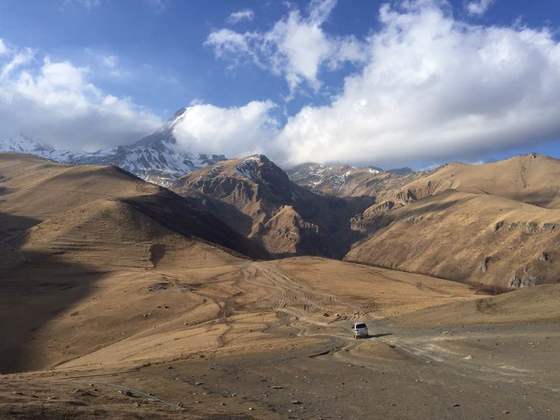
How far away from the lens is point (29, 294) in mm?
90312

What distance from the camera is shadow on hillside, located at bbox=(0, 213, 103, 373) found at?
205ft

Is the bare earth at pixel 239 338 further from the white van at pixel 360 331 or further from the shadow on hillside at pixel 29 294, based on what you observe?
the white van at pixel 360 331

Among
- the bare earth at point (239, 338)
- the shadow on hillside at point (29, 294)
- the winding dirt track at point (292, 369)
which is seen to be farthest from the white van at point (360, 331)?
the shadow on hillside at point (29, 294)

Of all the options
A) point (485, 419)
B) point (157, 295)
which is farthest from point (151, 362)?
point (157, 295)

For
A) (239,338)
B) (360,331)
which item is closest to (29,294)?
(239,338)

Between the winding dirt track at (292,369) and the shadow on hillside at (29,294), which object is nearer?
the winding dirt track at (292,369)

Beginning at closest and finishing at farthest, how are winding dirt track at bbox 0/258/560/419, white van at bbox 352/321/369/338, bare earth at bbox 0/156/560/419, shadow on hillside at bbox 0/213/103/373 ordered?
winding dirt track at bbox 0/258/560/419, bare earth at bbox 0/156/560/419, white van at bbox 352/321/369/338, shadow on hillside at bbox 0/213/103/373

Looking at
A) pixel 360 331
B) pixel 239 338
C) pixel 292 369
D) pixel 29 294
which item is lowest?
pixel 239 338

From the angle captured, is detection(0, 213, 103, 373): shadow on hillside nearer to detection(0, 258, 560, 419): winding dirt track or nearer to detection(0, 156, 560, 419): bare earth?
detection(0, 156, 560, 419): bare earth

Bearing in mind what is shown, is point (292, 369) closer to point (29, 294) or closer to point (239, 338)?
point (239, 338)

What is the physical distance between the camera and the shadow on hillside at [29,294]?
2459 inches

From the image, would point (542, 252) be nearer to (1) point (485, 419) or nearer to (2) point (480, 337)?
(2) point (480, 337)

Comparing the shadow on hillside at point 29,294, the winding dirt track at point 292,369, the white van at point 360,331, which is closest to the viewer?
the winding dirt track at point 292,369

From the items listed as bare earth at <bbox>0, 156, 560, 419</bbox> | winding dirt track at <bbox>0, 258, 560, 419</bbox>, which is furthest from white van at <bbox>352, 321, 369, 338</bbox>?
winding dirt track at <bbox>0, 258, 560, 419</bbox>
